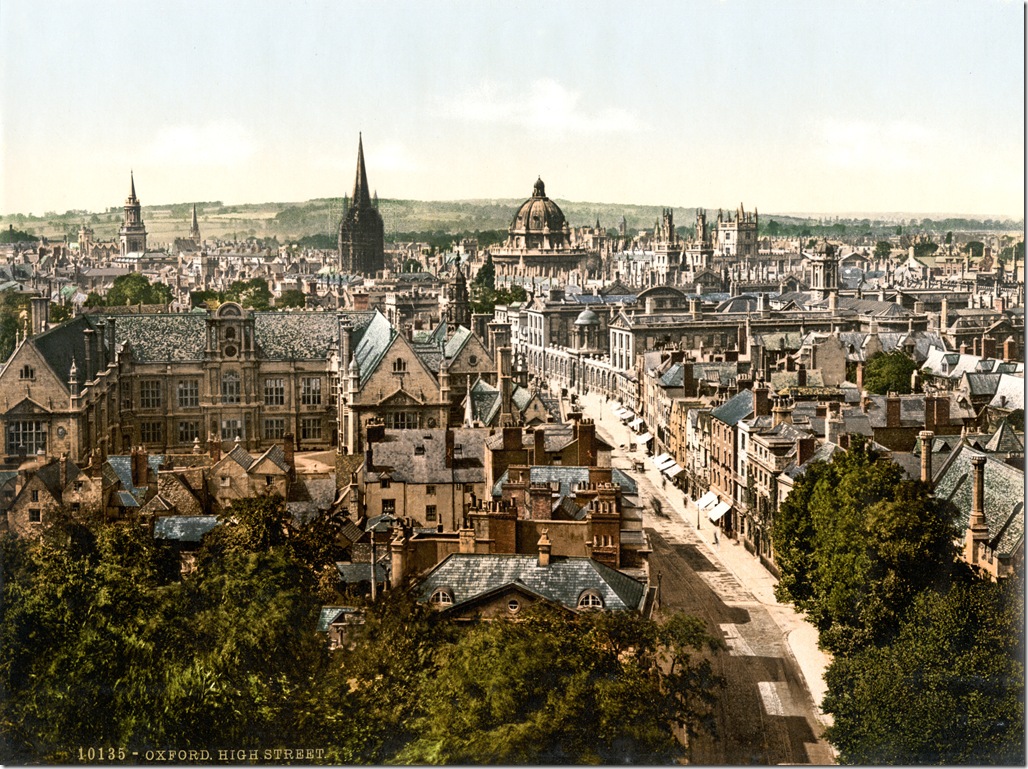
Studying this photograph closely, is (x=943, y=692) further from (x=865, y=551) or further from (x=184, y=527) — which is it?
(x=184, y=527)

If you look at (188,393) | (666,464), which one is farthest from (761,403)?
(188,393)

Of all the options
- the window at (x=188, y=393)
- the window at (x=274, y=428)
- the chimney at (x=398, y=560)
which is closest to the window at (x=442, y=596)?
the chimney at (x=398, y=560)

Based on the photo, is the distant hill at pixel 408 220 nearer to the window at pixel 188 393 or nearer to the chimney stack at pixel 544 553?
the window at pixel 188 393

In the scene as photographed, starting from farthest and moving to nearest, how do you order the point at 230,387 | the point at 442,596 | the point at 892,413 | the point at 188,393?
the point at 230,387 < the point at 188,393 < the point at 892,413 < the point at 442,596

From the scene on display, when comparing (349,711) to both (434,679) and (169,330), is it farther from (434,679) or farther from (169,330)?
(169,330)

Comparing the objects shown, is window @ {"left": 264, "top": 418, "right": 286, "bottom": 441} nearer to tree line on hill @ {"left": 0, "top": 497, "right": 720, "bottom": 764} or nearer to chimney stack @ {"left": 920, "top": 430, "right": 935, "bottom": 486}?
tree line on hill @ {"left": 0, "top": 497, "right": 720, "bottom": 764}
